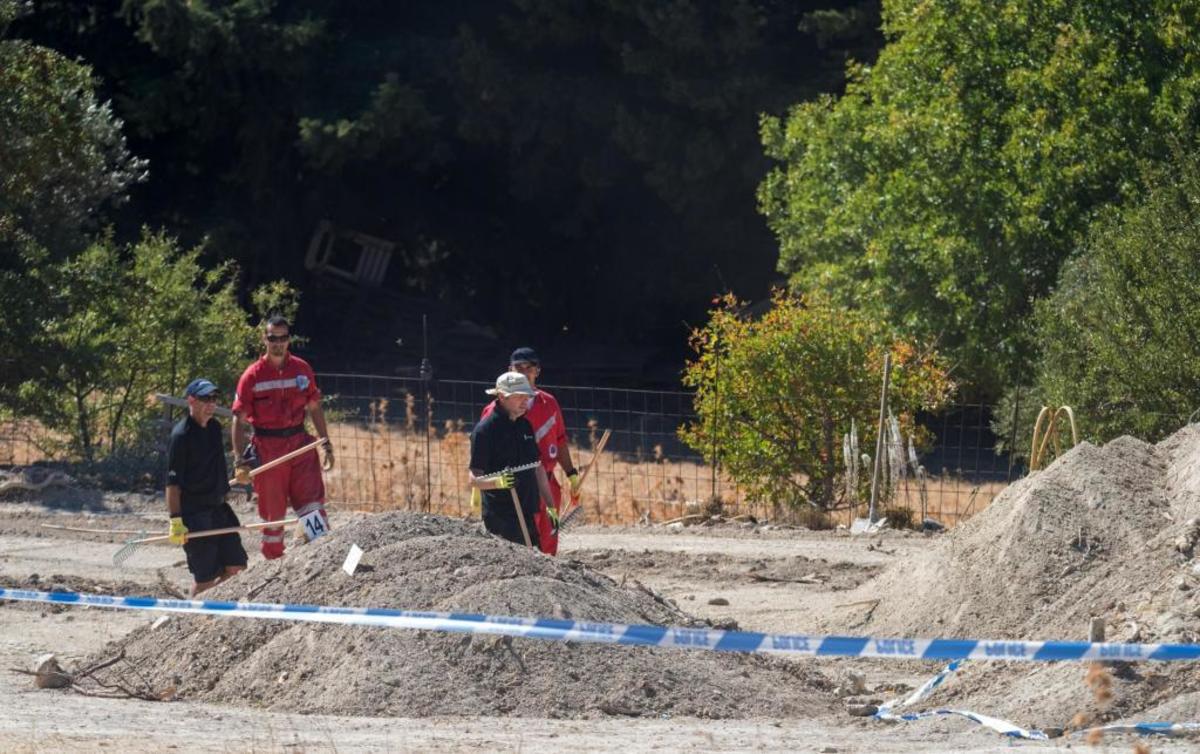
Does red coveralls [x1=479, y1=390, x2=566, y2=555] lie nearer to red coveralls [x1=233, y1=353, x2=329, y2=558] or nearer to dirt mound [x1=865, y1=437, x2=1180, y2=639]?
red coveralls [x1=233, y1=353, x2=329, y2=558]

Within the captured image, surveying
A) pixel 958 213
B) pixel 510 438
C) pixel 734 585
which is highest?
pixel 958 213

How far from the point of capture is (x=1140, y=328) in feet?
53.2

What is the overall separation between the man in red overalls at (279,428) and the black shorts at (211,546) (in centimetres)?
70

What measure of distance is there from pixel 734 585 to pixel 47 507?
7.32 meters

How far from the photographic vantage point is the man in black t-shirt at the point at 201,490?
33.7 ft

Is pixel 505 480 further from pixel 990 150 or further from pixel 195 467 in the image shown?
pixel 990 150

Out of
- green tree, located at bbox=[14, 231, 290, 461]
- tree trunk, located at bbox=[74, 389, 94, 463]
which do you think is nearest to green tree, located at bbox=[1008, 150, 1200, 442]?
green tree, located at bbox=[14, 231, 290, 461]

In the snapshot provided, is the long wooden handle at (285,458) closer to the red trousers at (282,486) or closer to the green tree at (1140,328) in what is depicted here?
the red trousers at (282,486)

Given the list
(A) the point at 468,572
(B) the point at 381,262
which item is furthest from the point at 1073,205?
(B) the point at 381,262

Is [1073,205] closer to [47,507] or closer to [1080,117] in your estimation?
[1080,117]

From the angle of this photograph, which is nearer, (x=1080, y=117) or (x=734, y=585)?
(x=734, y=585)

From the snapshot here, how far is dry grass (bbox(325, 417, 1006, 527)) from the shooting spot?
54.5ft

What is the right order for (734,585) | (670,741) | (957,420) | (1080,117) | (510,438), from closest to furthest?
1. (670,741)
2. (510,438)
3. (734,585)
4. (1080,117)
5. (957,420)

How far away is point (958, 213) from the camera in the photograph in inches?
831
